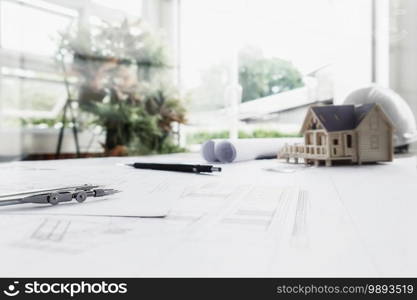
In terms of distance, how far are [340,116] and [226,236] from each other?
107 centimetres

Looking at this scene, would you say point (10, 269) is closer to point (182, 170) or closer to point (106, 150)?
point (182, 170)

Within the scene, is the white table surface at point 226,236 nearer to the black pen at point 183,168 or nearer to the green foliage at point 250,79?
the black pen at point 183,168

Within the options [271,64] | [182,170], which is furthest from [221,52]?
[182,170]

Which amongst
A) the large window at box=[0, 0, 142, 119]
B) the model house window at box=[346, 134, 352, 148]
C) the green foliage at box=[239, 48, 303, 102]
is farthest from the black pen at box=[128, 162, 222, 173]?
the green foliage at box=[239, 48, 303, 102]

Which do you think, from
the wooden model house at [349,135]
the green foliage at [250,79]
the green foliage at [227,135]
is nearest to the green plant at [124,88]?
the green foliage at [227,135]

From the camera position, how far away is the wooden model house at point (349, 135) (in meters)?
1.34

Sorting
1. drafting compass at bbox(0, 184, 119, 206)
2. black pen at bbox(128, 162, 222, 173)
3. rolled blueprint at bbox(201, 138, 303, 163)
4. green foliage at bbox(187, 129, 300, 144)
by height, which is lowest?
drafting compass at bbox(0, 184, 119, 206)

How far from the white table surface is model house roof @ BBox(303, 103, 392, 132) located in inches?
23.4

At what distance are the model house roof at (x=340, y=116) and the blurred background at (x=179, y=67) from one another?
1226 mm

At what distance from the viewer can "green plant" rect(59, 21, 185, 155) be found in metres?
2.34

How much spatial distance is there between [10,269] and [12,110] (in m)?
2.06

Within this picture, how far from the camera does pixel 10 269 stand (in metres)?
0.33

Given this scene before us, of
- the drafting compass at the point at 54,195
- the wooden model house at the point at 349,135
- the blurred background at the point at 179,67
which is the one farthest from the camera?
the blurred background at the point at 179,67

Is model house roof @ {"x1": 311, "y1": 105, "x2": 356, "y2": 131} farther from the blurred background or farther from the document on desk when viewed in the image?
the blurred background
